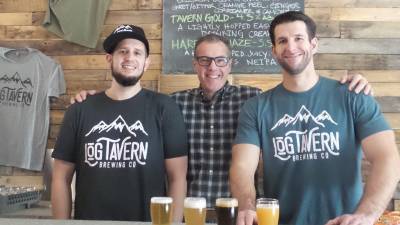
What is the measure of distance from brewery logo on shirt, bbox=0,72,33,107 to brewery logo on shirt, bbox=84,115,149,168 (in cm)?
147

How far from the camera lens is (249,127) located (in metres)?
1.99

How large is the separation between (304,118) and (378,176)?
1.20 ft

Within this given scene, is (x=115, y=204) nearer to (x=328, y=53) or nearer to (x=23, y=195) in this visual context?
(x=23, y=195)

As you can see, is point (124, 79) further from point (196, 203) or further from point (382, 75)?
point (382, 75)

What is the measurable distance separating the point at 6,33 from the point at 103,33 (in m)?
0.79

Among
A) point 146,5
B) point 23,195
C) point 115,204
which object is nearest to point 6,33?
point 146,5

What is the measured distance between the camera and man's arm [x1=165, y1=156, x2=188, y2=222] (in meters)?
2.19

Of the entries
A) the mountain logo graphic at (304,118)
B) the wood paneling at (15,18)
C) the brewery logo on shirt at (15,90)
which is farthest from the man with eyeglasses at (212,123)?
the wood paneling at (15,18)

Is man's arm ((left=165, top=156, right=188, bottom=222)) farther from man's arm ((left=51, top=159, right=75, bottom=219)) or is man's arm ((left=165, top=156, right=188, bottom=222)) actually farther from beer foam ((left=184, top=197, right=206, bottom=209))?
beer foam ((left=184, top=197, right=206, bottom=209))

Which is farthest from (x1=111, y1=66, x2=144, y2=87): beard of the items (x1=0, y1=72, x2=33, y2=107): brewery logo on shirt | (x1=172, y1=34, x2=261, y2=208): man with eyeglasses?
(x1=0, y1=72, x2=33, y2=107): brewery logo on shirt

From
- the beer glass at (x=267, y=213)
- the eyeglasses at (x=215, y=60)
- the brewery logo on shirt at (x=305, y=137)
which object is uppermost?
the eyeglasses at (x=215, y=60)

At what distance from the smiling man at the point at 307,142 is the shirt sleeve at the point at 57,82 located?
6.31ft

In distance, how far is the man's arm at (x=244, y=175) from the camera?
181 centimetres

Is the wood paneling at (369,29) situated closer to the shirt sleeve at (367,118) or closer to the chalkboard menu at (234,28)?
the chalkboard menu at (234,28)
